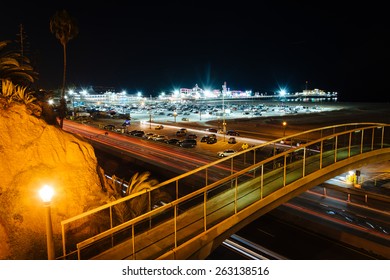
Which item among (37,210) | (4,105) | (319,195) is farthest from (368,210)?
(4,105)

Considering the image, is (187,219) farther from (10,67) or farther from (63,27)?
(63,27)

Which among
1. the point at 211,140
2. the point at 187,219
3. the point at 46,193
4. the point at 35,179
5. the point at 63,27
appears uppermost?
the point at 63,27

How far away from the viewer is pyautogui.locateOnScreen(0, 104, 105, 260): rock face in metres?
8.99

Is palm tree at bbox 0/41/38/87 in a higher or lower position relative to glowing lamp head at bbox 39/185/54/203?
higher

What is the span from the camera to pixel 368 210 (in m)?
18.6

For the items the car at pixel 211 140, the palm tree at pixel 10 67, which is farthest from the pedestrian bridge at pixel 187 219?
the car at pixel 211 140

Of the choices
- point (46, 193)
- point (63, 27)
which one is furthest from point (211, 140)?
point (46, 193)

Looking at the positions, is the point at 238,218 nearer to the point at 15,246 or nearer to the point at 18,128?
the point at 15,246

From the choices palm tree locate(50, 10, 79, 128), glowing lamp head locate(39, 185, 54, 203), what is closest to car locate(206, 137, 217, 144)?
palm tree locate(50, 10, 79, 128)

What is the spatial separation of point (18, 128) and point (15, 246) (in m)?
4.03

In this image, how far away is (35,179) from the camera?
9945 millimetres

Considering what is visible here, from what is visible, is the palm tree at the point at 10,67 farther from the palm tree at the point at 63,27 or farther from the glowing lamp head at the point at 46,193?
the palm tree at the point at 63,27

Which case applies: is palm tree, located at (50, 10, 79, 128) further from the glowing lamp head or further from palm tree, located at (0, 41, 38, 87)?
the glowing lamp head
